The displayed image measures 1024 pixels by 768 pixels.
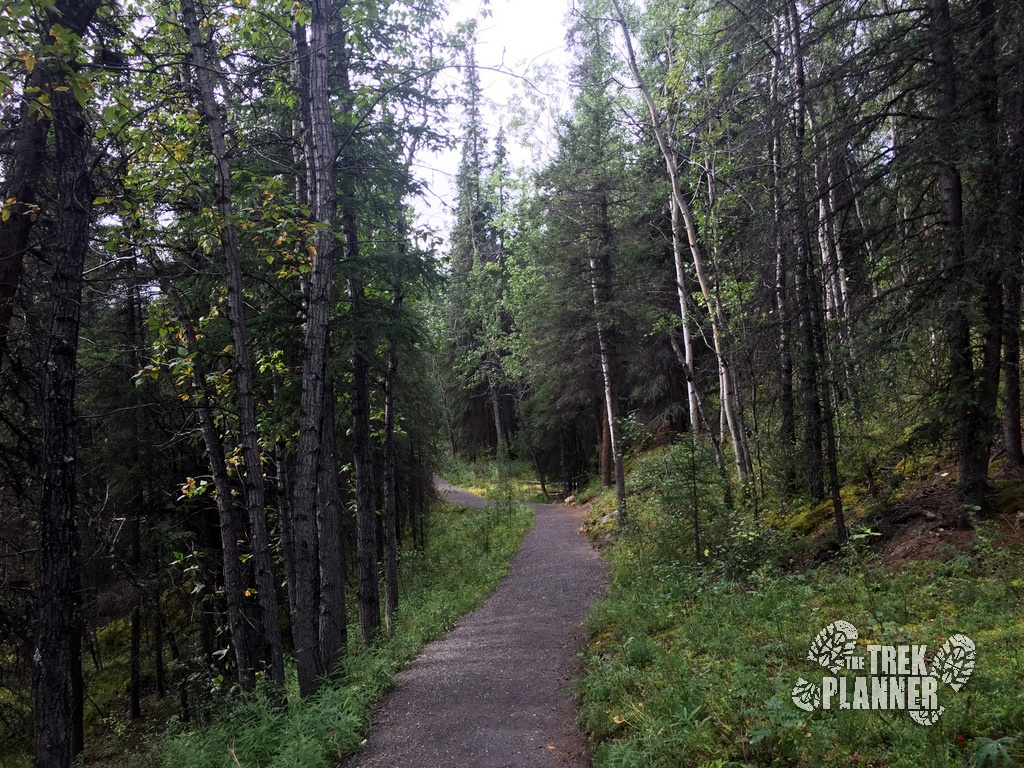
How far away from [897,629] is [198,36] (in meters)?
8.75

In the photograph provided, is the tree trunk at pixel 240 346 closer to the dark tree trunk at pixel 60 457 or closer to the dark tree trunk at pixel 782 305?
the dark tree trunk at pixel 60 457

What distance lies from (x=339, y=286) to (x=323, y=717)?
5922 mm

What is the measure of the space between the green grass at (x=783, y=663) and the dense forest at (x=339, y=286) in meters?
0.20

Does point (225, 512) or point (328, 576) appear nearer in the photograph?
point (328, 576)

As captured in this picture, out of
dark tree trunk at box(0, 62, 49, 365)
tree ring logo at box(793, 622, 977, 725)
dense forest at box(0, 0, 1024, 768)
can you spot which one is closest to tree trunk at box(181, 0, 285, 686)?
dense forest at box(0, 0, 1024, 768)

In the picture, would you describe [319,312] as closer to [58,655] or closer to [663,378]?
[58,655]

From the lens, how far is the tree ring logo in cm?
374

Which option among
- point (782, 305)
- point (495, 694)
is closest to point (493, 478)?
point (782, 305)

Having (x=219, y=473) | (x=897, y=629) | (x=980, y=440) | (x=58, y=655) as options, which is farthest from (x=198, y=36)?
(x=980, y=440)

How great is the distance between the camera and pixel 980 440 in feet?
20.0

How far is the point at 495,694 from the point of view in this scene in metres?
6.22

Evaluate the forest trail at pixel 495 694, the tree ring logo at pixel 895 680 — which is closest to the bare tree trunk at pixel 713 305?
the forest trail at pixel 495 694

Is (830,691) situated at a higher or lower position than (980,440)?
lower

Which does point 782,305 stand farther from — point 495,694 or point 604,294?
point 604,294
